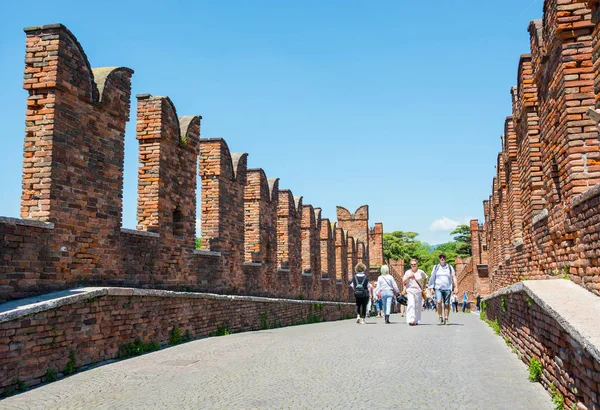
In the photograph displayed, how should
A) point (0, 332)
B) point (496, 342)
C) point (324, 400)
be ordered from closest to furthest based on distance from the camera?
point (324, 400) → point (0, 332) → point (496, 342)

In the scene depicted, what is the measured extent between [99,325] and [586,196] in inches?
252

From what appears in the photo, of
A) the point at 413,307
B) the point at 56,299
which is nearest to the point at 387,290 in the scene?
the point at 413,307

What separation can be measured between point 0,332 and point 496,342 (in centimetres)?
834

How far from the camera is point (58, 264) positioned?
8438mm

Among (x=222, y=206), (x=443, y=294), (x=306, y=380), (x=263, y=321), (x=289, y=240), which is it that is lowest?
(x=306, y=380)

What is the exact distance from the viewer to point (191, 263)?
12812 mm

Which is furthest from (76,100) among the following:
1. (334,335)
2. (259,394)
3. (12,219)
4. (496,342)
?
(496,342)

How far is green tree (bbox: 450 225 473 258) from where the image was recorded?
88750 mm

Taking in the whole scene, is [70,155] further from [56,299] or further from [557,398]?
[557,398]

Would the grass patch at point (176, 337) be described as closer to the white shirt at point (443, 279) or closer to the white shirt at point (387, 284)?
→ the white shirt at point (443, 279)

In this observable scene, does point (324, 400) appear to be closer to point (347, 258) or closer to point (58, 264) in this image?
point (58, 264)

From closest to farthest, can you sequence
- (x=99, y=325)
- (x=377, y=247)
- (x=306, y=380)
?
1. (x=306, y=380)
2. (x=99, y=325)
3. (x=377, y=247)

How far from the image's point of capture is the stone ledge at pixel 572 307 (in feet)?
14.7

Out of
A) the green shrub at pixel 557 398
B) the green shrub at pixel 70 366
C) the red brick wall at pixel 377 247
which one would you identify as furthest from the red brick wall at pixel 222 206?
the red brick wall at pixel 377 247
